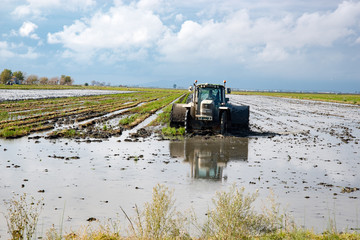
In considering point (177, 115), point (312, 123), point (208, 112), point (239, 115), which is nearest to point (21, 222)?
point (208, 112)

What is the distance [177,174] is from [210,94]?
10197 mm

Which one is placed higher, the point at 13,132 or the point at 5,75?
the point at 5,75

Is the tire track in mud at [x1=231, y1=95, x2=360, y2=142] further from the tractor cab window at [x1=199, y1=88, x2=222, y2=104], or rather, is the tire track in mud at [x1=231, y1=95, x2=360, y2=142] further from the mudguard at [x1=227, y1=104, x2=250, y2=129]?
the tractor cab window at [x1=199, y1=88, x2=222, y2=104]

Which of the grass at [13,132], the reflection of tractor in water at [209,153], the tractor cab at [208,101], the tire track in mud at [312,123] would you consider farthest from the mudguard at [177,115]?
the grass at [13,132]

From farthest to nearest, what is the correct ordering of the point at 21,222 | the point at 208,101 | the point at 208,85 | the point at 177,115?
1. the point at 177,115
2. the point at 208,85
3. the point at 208,101
4. the point at 21,222

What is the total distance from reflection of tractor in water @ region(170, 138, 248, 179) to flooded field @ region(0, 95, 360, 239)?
0.10 ft

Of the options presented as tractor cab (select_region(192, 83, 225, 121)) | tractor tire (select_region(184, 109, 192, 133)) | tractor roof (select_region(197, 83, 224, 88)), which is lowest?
tractor tire (select_region(184, 109, 192, 133))

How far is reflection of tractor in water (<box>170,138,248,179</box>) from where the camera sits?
37.2 ft

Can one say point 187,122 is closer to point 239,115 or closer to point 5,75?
point 239,115

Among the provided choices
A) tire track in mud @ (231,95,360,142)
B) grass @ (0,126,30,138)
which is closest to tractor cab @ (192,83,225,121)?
tire track in mud @ (231,95,360,142)

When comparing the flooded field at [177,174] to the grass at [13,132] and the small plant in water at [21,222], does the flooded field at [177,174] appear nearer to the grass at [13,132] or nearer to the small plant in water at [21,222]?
the small plant in water at [21,222]

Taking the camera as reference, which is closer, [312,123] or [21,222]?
[21,222]

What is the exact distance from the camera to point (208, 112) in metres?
19.3

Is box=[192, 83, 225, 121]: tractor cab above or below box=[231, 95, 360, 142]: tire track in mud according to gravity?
above
